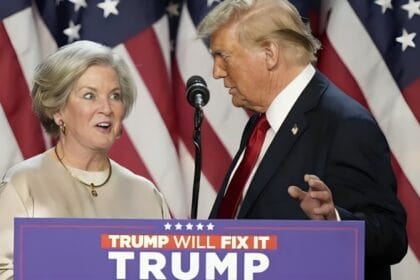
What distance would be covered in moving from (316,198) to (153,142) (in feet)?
5.90

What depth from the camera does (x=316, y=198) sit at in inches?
70.3

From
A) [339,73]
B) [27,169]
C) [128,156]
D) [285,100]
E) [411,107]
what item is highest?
[339,73]

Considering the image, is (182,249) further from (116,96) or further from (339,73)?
(339,73)

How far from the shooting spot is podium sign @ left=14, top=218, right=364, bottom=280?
1659mm

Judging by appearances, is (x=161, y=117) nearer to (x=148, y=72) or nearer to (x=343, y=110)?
(x=148, y=72)

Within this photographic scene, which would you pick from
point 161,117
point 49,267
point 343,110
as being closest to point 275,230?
point 49,267

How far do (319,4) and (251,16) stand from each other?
1220mm

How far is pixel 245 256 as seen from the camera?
1.67 m

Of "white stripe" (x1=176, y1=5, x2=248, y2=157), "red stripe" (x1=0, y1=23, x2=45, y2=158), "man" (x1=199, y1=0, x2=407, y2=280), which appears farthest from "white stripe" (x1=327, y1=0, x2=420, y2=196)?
"red stripe" (x1=0, y1=23, x2=45, y2=158)

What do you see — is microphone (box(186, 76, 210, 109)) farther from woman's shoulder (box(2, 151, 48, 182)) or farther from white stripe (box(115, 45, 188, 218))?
white stripe (box(115, 45, 188, 218))

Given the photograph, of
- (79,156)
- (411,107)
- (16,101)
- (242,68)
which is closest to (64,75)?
(79,156)

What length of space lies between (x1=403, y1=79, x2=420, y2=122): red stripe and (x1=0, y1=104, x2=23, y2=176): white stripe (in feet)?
4.74

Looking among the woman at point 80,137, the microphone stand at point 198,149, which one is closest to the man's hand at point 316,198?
the microphone stand at point 198,149

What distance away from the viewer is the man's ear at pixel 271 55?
2428mm
